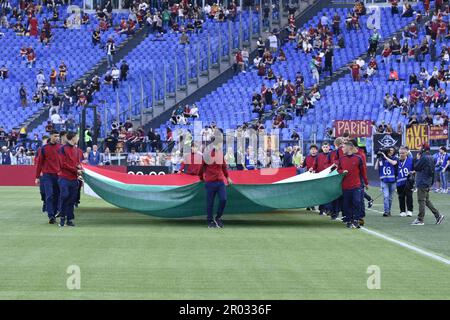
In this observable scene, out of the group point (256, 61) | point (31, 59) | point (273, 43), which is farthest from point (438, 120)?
point (31, 59)

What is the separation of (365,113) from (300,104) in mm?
3281

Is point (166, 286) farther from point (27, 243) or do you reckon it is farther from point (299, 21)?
point (299, 21)

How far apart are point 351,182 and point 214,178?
3012 mm

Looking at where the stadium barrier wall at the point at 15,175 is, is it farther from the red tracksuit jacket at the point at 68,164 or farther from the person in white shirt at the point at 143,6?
the red tracksuit jacket at the point at 68,164

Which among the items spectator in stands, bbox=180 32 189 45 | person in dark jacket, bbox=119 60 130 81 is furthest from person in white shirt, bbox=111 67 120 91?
spectator in stands, bbox=180 32 189 45

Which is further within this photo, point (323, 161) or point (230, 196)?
point (323, 161)

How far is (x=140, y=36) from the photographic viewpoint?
5888 centimetres

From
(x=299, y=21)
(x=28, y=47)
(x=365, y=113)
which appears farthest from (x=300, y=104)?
(x=28, y=47)

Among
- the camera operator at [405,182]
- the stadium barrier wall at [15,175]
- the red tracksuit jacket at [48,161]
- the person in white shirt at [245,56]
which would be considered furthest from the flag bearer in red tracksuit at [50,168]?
the person in white shirt at [245,56]

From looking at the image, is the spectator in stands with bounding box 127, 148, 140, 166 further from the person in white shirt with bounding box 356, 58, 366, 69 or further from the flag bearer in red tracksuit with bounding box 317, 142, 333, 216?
the flag bearer in red tracksuit with bounding box 317, 142, 333, 216

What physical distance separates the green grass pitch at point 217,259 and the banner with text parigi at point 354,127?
17.4m

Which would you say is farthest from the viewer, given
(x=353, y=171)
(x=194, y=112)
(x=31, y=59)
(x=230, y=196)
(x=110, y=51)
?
(x=31, y=59)

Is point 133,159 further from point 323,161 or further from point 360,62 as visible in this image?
point 323,161

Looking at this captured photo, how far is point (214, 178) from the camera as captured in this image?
22.5 meters
